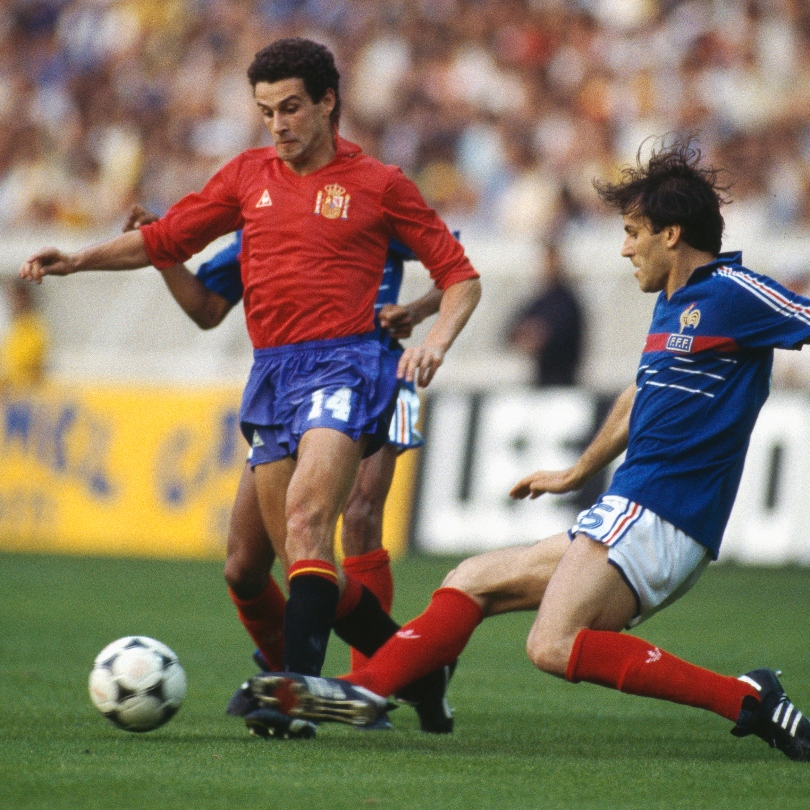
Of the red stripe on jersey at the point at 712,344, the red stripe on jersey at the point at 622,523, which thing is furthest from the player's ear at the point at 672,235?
the red stripe on jersey at the point at 622,523

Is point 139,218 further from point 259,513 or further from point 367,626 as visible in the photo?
point 367,626

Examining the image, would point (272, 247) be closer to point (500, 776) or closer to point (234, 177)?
point (234, 177)

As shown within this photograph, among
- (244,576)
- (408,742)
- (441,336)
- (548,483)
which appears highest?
(441,336)

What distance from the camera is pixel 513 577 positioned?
4465 mm

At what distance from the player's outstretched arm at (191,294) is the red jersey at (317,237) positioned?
22 centimetres

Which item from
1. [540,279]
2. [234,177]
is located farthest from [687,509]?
[540,279]

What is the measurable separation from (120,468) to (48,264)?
777 cm

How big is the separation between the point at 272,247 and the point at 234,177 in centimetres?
32

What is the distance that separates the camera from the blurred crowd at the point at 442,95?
13.8 m

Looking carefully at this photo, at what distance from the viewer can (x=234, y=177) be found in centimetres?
516

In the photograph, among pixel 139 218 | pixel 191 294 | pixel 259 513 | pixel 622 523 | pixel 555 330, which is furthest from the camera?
pixel 555 330

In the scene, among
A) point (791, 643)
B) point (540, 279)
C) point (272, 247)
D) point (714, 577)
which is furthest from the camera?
point (540, 279)

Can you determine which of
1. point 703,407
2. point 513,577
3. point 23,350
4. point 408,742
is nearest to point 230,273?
point 513,577

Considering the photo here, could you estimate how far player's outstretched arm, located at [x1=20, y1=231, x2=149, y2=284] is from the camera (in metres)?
5.05
